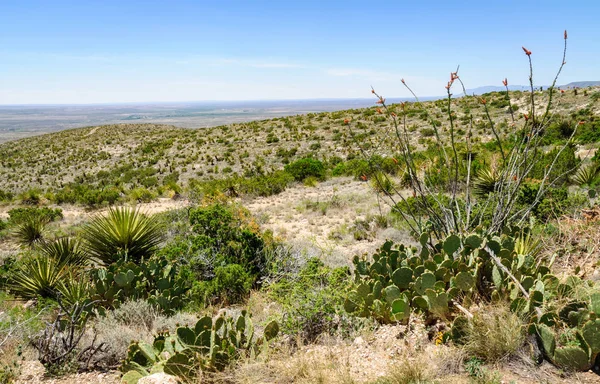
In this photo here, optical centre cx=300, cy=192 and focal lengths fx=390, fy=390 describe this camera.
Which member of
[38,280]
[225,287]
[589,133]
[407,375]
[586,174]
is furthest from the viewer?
[589,133]

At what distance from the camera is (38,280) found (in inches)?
227

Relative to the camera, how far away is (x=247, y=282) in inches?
225

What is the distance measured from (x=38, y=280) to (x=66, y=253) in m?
0.86

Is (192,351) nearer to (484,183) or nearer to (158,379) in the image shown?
Answer: (158,379)

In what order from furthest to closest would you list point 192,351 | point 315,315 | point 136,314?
point 136,314, point 315,315, point 192,351

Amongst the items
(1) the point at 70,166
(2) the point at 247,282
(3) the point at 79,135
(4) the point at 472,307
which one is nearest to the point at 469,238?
(4) the point at 472,307

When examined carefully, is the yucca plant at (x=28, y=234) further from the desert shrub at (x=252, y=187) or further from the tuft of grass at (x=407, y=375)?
the tuft of grass at (x=407, y=375)

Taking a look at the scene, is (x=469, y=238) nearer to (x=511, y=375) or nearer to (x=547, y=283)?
(x=547, y=283)

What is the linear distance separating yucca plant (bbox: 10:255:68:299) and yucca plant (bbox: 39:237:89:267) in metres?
0.34

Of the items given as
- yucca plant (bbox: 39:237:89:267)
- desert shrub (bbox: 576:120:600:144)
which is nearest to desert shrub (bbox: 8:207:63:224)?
yucca plant (bbox: 39:237:89:267)

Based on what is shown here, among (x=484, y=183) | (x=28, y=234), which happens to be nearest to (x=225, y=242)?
(x=28, y=234)

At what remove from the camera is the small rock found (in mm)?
3188

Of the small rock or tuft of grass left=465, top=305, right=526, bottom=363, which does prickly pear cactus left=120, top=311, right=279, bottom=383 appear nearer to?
the small rock

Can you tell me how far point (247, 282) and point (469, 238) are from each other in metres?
3.15
